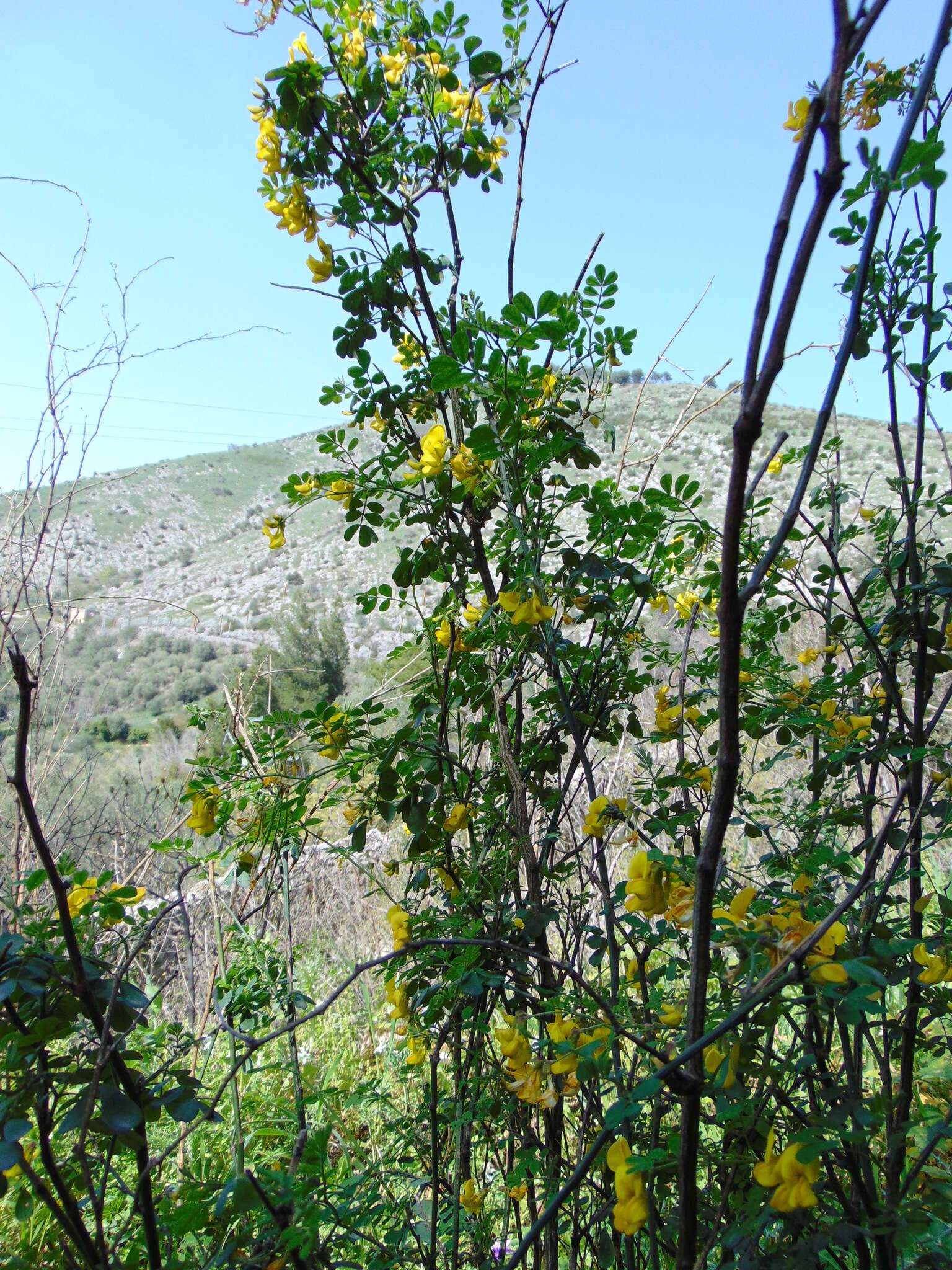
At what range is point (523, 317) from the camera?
815mm

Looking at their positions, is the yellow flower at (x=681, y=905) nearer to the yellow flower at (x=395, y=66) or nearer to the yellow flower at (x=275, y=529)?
the yellow flower at (x=275, y=529)

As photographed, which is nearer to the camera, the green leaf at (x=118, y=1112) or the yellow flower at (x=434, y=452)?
the green leaf at (x=118, y=1112)

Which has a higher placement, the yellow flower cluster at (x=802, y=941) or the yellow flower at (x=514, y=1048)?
the yellow flower cluster at (x=802, y=941)

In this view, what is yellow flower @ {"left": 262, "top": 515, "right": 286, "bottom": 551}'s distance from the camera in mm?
1318

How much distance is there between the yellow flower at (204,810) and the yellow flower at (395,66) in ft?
3.81

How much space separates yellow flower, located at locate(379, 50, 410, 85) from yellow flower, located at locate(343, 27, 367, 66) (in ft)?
0.12

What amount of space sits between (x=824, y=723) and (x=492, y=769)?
522 mm

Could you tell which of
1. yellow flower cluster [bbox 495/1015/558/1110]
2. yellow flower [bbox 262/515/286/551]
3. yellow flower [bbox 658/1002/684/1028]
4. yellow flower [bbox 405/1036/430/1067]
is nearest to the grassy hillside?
yellow flower [bbox 262/515/286/551]

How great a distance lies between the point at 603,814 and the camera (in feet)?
2.33

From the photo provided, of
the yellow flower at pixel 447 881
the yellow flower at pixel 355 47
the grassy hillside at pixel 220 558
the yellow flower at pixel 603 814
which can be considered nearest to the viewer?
the yellow flower at pixel 603 814

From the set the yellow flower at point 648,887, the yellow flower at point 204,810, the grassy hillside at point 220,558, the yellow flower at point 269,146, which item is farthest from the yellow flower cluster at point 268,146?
the grassy hillside at point 220,558

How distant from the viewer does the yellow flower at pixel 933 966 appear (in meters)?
0.66

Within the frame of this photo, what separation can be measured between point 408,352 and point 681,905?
0.91 m

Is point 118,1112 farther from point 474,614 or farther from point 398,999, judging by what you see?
point 474,614
